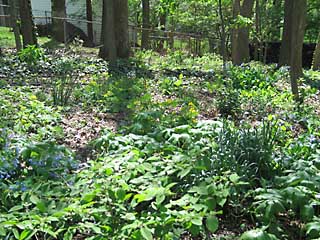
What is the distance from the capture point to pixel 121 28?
10.0 meters

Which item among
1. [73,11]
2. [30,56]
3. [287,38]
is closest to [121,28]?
[30,56]

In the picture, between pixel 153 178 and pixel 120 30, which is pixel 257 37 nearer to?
pixel 120 30

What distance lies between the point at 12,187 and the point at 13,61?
247 inches

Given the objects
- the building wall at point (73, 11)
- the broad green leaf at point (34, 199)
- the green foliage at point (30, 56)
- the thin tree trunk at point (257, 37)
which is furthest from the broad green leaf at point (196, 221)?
the building wall at point (73, 11)

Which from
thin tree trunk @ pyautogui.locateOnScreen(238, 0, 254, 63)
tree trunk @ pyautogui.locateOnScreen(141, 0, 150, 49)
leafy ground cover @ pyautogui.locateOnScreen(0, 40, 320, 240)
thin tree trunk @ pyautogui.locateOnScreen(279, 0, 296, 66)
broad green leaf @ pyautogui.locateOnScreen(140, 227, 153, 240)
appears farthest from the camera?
tree trunk @ pyautogui.locateOnScreen(141, 0, 150, 49)

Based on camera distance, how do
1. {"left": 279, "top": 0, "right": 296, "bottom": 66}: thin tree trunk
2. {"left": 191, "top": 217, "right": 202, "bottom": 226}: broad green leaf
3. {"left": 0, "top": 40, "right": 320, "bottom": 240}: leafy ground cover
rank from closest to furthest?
{"left": 191, "top": 217, "right": 202, "bottom": 226}: broad green leaf, {"left": 0, "top": 40, "right": 320, "bottom": 240}: leafy ground cover, {"left": 279, "top": 0, "right": 296, "bottom": 66}: thin tree trunk

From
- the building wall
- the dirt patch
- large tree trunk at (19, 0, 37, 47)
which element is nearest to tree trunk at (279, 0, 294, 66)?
A: large tree trunk at (19, 0, 37, 47)

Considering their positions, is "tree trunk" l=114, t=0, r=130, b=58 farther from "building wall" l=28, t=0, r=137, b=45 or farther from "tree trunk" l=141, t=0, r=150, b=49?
"building wall" l=28, t=0, r=137, b=45

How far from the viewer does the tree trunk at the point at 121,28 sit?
9922mm

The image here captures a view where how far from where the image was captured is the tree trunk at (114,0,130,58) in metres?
9.92

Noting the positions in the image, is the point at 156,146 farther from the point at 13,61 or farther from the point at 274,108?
the point at 13,61

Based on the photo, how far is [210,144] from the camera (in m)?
3.08

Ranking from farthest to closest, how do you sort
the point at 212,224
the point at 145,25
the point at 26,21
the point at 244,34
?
the point at 145,25 < the point at 244,34 < the point at 26,21 < the point at 212,224

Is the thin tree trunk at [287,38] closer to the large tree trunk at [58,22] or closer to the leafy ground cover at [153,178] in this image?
the leafy ground cover at [153,178]
